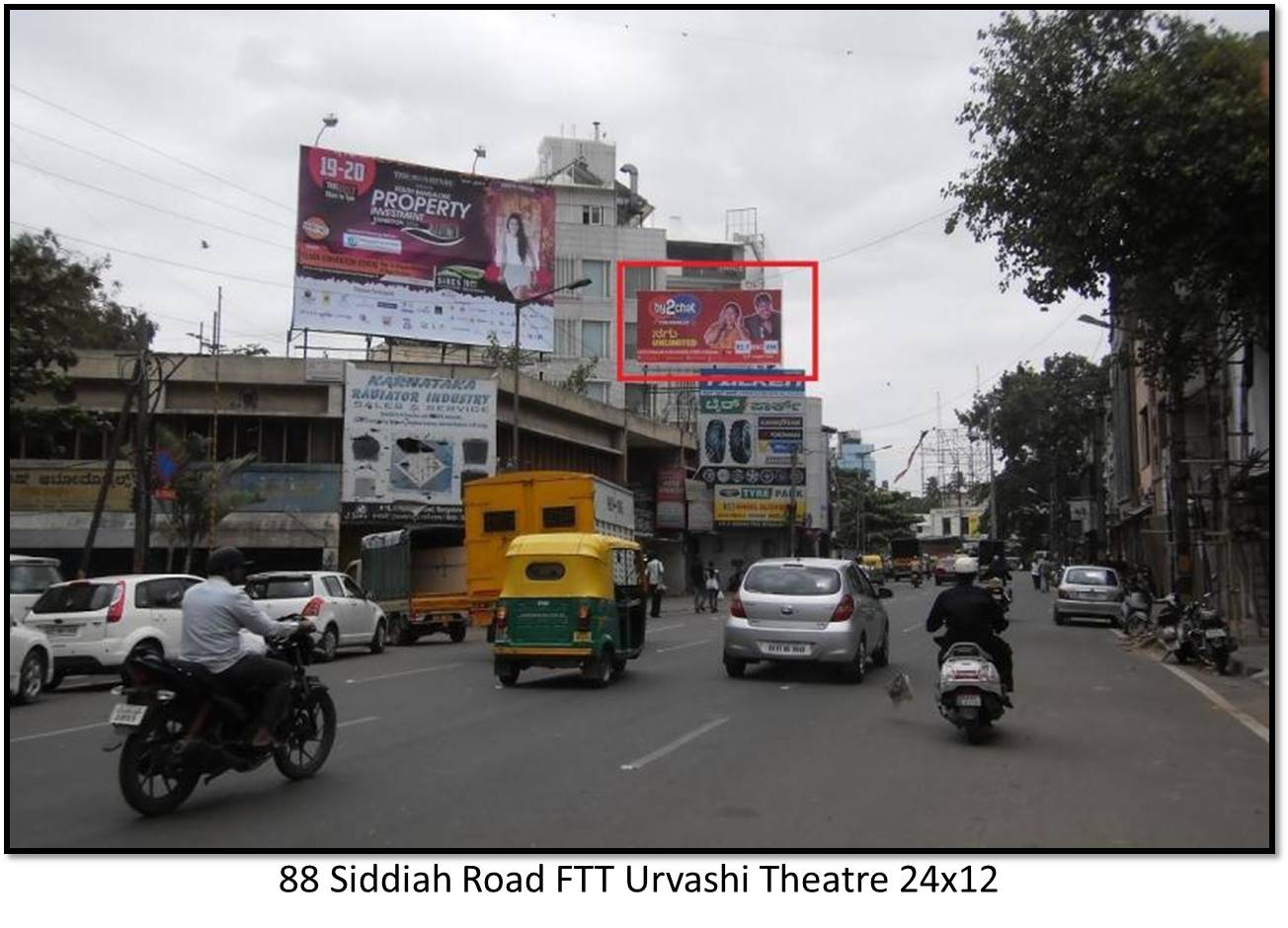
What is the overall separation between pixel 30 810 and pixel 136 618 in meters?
8.66

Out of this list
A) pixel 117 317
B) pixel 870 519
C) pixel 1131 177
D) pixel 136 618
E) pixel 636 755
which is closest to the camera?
pixel 1131 177

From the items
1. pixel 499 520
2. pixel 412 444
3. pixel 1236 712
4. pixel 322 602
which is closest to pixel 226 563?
pixel 1236 712

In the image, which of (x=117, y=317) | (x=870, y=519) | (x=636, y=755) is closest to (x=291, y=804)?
(x=636, y=755)

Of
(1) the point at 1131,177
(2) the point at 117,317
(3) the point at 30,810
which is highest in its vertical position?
(2) the point at 117,317

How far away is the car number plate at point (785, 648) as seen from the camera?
46.5 feet

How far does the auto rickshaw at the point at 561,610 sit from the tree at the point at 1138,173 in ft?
18.7

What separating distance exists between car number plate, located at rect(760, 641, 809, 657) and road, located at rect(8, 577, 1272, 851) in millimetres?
512

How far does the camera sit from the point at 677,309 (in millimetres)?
49844

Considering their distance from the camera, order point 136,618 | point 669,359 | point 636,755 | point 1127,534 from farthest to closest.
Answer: point 1127,534 → point 669,359 → point 136,618 → point 636,755

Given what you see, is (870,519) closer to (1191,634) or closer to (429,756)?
(1191,634)

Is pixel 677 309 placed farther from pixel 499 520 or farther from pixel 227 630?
pixel 227 630

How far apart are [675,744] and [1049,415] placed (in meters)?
59.8

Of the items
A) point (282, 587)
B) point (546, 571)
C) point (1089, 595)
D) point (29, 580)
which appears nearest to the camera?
point (546, 571)

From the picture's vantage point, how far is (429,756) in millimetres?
9086
